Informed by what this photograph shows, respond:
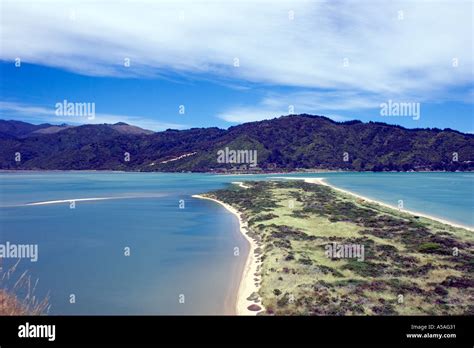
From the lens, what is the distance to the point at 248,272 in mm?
22109

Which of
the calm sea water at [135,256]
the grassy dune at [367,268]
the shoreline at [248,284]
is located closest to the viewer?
the grassy dune at [367,268]

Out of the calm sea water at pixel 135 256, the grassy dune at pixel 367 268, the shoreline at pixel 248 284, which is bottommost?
the calm sea water at pixel 135 256

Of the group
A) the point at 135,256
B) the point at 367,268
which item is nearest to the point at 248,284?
the point at 367,268

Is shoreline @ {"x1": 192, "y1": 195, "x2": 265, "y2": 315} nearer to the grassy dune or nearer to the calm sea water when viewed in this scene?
the calm sea water

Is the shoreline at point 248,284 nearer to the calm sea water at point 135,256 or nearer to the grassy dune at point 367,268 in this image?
the calm sea water at point 135,256

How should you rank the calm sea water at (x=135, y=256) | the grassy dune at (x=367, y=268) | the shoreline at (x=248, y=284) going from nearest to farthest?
1. the grassy dune at (x=367, y=268)
2. the shoreline at (x=248, y=284)
3. the calm sea water at (x=135, y=256)

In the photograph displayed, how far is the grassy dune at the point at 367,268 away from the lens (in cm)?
1572

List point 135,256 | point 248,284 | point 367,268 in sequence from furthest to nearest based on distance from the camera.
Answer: point 135,256, point 367,268, point 248,284

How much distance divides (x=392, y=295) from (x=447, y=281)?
168 inches

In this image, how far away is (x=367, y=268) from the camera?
832 inches

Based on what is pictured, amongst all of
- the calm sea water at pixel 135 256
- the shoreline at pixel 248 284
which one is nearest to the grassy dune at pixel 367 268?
the shoreline at pixel 248 284

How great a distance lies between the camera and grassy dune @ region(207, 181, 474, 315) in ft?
51.6

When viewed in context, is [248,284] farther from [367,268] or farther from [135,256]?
[135,256]

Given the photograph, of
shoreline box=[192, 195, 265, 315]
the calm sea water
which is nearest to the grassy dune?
shoreline box=[192, 195, 265, 315]
